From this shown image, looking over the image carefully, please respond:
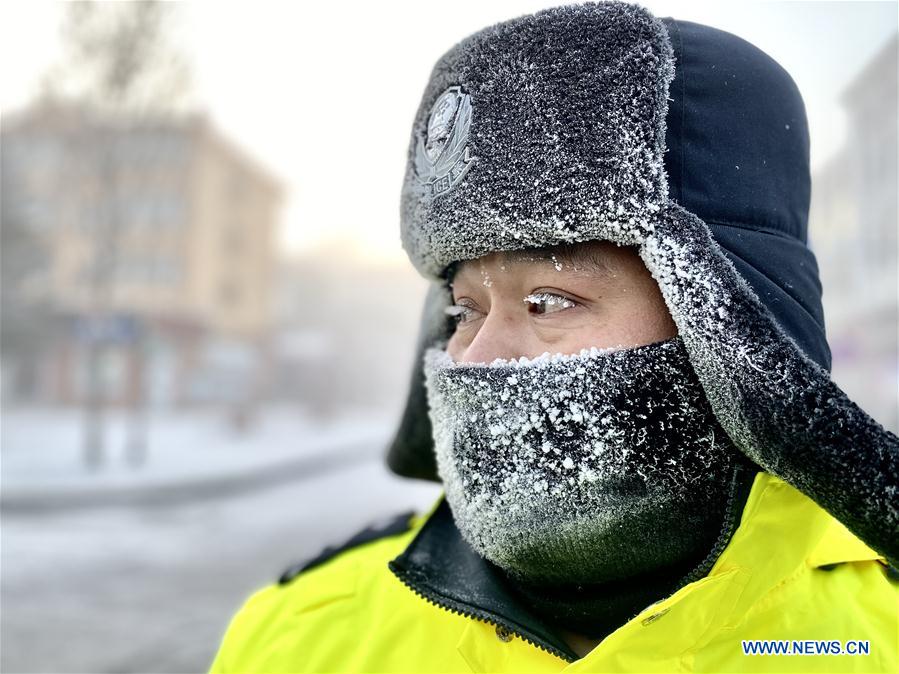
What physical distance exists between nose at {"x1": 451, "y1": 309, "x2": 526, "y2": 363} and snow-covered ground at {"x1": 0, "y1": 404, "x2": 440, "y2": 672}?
1.82 metres

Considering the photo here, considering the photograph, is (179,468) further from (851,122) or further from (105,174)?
(851,122)

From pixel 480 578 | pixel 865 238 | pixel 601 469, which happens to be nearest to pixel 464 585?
pixel 480 578

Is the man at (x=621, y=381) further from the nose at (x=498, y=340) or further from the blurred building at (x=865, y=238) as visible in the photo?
the blurred building at (x=865, y=238)

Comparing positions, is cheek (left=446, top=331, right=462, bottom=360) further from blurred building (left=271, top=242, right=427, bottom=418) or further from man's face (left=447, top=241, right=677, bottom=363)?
blurred building (left=271, top=242, right=427, bottom=418)

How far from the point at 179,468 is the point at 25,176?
275 inches

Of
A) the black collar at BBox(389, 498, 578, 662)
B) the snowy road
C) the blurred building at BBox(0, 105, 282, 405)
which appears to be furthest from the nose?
the blurred building at BBox(0, 105, 282, 405)

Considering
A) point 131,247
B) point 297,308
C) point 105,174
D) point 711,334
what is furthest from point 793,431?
point 297,308

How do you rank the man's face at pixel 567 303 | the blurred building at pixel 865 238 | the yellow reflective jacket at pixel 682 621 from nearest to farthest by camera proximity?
1. the yellow reflective jacket at pixel 682 621
2. the man's face at pixel 567 303
3. the blurred building at pixel 865 238

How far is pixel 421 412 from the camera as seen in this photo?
1.71m

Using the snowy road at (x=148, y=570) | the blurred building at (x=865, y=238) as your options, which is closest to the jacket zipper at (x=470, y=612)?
the blurred building at (x=865, y=238)

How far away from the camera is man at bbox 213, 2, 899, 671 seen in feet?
3.65

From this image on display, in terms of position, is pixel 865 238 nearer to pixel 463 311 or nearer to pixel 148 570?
pixel 463 311

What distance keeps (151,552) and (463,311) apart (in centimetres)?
650

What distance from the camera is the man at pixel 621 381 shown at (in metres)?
1.11
